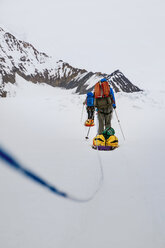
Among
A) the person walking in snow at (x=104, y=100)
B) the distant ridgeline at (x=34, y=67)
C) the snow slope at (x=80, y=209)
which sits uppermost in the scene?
the distant ridgeline at (x=34, y=67)

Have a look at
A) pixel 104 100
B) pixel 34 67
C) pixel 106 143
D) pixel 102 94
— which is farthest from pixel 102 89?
pixel 34 67

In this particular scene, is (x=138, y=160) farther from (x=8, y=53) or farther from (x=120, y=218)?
(x=8, y=53)

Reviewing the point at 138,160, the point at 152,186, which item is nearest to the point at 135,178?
the point at 152,186

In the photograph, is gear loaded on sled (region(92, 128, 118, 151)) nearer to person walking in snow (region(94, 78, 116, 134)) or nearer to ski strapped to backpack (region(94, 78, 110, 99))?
person walking in snow (region(94, 78, 116, 134))

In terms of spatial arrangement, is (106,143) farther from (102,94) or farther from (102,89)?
(102,89)

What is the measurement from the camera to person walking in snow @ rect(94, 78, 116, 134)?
5312 millimetres

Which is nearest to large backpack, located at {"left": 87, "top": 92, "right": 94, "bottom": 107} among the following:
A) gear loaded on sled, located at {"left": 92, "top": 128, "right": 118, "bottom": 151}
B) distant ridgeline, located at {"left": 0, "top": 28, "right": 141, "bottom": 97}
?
gear loaded on sled, located at {"left": 92, "top": 128, "right": 118, "bottom": 151}

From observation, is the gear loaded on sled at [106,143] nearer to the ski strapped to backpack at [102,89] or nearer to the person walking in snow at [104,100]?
the person walking in snow at [104,100]

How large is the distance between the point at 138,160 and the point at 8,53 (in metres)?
179

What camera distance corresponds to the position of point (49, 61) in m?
186

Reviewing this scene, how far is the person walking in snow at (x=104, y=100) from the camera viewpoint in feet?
17.4

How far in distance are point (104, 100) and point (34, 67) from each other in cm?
17918

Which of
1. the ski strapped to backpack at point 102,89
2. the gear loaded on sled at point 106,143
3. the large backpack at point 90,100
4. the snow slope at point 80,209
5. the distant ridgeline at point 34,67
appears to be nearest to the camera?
the snow slope at point 80,209

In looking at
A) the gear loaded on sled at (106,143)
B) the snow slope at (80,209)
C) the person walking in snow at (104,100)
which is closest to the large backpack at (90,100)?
the person walking in snow at (104,100)
